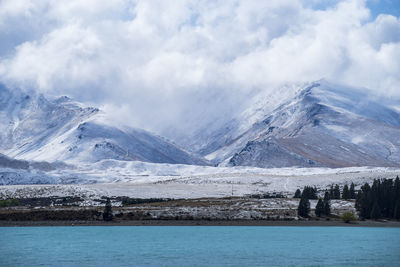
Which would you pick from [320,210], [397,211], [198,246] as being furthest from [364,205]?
[198,246]

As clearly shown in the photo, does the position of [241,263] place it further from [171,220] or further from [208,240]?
[171,220]

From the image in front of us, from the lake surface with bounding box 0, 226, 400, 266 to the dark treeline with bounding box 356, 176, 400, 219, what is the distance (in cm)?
1072

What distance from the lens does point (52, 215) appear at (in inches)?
5369

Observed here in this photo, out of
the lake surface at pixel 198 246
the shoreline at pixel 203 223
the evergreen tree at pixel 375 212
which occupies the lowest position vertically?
the lake surface at pixel 198 246

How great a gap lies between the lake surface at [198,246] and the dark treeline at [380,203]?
10.7 meters

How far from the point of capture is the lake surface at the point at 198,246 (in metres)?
79.5

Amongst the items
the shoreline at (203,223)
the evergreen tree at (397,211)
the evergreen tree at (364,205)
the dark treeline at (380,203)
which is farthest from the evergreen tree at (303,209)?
the evergreen tree at (397,211)

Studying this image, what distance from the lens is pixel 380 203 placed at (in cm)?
13862

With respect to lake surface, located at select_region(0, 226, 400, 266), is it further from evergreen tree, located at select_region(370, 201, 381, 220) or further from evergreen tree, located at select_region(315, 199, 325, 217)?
evergreen tree, located at select_region(315, 199, 325, 217)

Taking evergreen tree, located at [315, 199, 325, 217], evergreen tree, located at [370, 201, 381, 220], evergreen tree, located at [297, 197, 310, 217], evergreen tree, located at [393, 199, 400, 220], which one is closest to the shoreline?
evergreen tree, located at [370, 201, 381, 220]

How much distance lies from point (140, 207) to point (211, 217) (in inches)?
850

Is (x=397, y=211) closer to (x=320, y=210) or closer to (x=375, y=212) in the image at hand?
(x=375, y=212)

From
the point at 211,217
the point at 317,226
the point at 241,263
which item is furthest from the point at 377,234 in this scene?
A: the point at 241,263

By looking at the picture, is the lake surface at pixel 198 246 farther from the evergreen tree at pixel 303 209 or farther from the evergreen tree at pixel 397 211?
the evergreen tree at pixel 397 211
